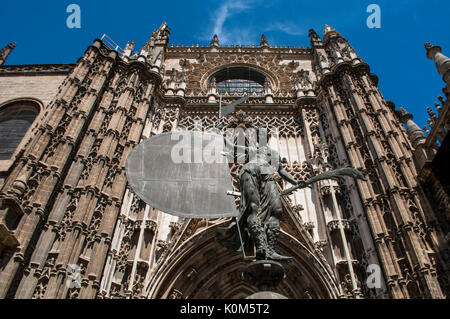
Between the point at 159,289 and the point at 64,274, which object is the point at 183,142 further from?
the point at 159,289

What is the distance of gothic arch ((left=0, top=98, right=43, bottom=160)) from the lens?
1335cm

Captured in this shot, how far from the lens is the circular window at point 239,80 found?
20.1 metres

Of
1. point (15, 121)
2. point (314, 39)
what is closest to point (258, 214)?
point (15, 121)

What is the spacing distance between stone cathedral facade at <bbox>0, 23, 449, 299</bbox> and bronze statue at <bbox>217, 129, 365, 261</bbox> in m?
2.74

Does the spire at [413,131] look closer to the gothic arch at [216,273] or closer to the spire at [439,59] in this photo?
the spire at [439,59]

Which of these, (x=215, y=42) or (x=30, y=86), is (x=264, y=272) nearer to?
(x=30, y=86)

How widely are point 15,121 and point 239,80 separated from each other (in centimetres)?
1160

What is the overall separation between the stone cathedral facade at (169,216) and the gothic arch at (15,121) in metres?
0.06

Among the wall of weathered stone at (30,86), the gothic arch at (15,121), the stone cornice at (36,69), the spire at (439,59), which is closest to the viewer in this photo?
the spire at (439,59)

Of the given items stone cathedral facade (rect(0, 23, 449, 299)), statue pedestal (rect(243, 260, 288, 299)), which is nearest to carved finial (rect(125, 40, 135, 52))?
stone cathedral facade (rect(0, 23, 449, 299))

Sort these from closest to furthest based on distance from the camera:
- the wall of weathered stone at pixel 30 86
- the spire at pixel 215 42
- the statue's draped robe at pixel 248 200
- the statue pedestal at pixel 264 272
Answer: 1. the statue pedestal at pixel 264 272
2. the statue's draped robe at pixel 248 200
3. the wall of weathered stone at pixel 30 86
4. the spire at pixel 215 42

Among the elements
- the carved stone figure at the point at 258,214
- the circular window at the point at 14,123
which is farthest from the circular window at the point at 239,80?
the carved stone figure at the point at 258,214

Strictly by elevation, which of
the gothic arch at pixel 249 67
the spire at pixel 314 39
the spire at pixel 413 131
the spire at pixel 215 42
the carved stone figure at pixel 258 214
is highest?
the spire at pixel 215 42
